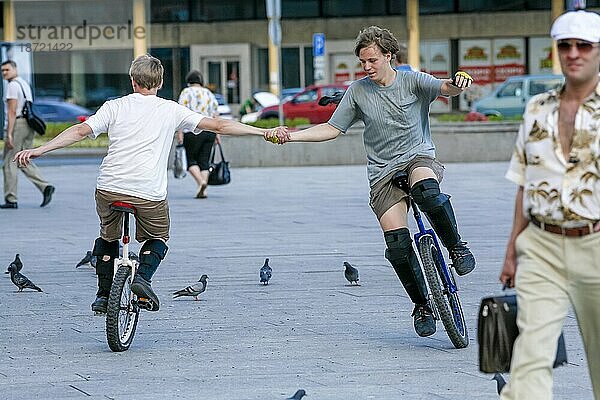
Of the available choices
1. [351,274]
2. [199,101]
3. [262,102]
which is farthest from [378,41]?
[262,102]

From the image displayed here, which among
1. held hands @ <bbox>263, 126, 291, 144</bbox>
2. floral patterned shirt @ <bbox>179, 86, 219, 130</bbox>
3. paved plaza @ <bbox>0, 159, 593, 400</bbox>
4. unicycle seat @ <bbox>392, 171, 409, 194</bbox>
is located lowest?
paved plaza @ <bbox>0, 159, 593, 400</bbox>

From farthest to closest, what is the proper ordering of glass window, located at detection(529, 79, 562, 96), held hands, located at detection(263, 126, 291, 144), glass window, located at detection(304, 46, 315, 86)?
1. glass window, located at detection(304, 46, 315, 86)
2. glass window, located at detection(529, 79, 562, 96)
3. held hands, located at detection(263, 126, 291, 144)

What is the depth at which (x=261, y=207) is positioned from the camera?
53.7 ft

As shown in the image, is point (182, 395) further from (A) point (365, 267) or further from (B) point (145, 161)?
(A) point (365, 267)

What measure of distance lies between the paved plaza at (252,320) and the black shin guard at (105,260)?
35cm

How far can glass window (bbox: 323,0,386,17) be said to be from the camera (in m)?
A: 50.1

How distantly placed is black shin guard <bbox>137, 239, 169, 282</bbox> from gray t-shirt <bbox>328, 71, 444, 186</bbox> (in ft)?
4.26

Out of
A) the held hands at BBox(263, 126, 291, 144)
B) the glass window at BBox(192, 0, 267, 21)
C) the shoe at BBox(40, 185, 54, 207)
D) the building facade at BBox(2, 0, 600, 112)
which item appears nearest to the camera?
the held hands at BBox(263, 126, 291, 144)

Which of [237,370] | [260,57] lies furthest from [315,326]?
[260,57]

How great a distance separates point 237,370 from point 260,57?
44.1 metres

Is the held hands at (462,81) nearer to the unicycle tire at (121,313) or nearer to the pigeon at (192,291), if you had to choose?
the unicycle tire at (121,313)

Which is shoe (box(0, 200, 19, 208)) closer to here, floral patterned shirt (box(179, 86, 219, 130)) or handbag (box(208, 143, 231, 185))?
floral patterned shirt (box(179, 86, 219, 130))

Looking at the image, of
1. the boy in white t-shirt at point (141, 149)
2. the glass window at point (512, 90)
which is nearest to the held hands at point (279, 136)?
the boy in white t-shirt at point (141, 149)

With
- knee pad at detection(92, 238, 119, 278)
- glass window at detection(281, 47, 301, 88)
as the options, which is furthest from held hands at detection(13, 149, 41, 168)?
glass window at detection(281, 47, 301, 88)
